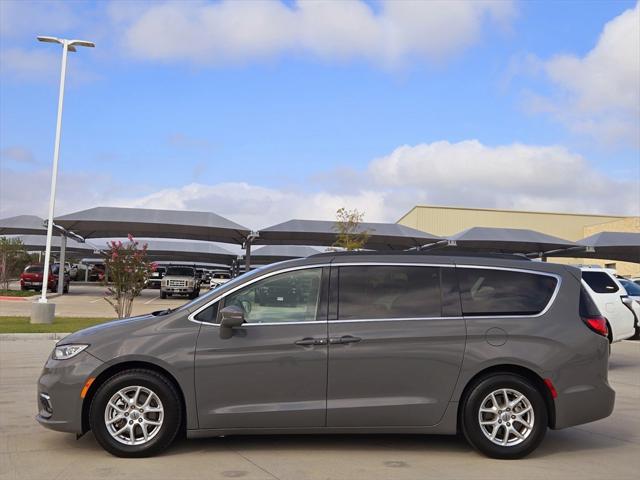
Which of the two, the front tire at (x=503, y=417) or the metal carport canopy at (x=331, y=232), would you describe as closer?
the front tire at (x=503, y=417)

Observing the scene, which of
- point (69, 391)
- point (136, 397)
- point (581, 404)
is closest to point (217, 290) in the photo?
point (136, 397)

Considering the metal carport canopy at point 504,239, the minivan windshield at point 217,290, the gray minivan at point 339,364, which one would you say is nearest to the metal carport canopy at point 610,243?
the metal carport canopy at point 504,239

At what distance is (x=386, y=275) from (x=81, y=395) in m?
2.92

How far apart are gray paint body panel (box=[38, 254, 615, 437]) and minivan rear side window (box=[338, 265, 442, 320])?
0.36ft

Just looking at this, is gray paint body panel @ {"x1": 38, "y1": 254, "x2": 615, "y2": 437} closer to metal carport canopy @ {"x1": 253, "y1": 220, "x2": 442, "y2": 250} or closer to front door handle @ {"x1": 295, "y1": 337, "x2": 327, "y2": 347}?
front door handle @ {"x1": 295, "y1": 337, "x2": 327, "y2": 347}

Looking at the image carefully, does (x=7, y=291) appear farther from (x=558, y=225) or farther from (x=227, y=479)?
(x=558, y=225)

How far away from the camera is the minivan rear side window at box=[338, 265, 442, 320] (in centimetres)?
611

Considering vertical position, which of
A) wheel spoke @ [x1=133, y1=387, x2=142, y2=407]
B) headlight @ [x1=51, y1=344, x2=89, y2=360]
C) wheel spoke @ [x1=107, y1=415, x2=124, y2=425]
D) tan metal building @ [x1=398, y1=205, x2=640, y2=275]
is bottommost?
wheel spoke @ [x1=107, y1=415, x2=124, y2=425]

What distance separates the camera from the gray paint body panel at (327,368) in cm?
582

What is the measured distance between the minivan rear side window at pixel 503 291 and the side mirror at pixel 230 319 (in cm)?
207

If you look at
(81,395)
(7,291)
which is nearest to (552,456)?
(81,395)

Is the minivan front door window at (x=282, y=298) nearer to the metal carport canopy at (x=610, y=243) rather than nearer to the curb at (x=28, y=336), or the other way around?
the curb at (x=28, y=336)

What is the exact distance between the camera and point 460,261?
21.1 ft

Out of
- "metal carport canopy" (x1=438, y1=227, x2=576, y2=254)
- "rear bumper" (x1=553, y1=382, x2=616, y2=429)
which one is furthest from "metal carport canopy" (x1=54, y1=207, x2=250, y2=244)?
"rear bumper" (x1=553, y1=382, x2=616, y2=429)
